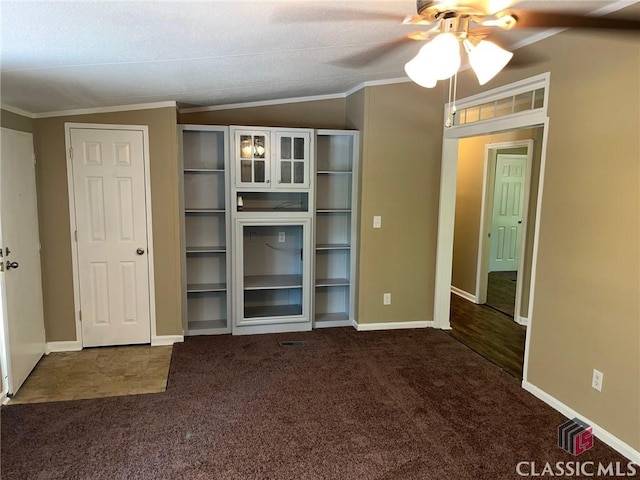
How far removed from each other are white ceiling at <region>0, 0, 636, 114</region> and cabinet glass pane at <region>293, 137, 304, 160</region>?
65 cm

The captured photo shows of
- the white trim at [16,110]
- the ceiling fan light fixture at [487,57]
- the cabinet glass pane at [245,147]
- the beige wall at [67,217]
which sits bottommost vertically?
the beige wall at [67,217]

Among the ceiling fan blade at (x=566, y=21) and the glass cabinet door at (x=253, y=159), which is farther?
the glass cabinet door at (x=253, y=159)

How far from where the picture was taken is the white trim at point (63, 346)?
3.92 meters

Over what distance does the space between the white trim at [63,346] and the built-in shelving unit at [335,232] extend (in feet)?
7.47

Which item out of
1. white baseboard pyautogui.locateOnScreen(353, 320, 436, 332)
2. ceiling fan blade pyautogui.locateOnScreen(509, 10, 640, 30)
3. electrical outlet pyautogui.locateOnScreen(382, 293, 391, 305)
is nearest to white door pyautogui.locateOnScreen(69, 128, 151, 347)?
white baseboard pyautogui.locateOnScreen(353, 320, 436, 332)

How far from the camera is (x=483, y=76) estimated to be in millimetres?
2129

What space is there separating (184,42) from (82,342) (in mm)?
3006

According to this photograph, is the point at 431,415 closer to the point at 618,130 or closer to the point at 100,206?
the point at 618,130

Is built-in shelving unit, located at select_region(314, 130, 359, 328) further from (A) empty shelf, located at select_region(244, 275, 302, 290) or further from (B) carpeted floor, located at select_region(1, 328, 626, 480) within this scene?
(B) carpeted floor, located at select_region(1, 328, 626, 480)

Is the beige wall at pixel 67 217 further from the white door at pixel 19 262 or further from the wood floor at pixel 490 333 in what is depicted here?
the wood floor at pixel 490 333

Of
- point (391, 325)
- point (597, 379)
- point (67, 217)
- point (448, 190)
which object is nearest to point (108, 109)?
point (67, 217)

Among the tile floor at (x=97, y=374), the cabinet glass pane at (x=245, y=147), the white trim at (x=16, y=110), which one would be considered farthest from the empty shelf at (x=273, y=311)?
the white trim at (x=16, y=110)

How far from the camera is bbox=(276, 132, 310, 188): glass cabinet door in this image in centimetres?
423

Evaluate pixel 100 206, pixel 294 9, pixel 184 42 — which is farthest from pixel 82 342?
pixel 294 9
